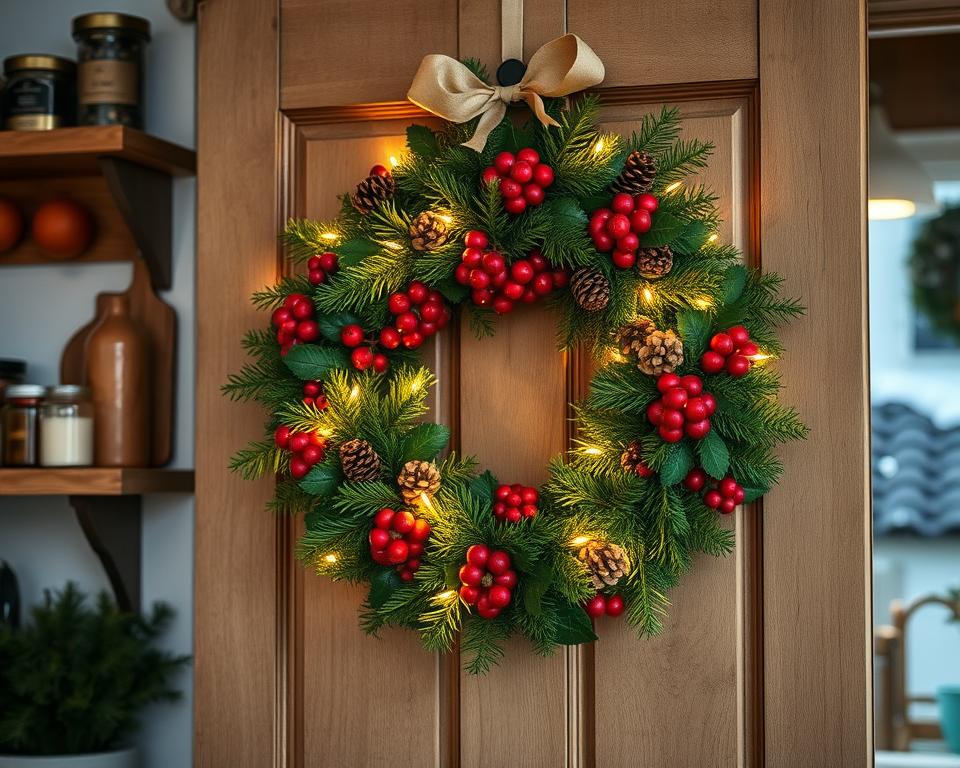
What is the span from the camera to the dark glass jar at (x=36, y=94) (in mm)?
1507

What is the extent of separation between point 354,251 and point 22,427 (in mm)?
543

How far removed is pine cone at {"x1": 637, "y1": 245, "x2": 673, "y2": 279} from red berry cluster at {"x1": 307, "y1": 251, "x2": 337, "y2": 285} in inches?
15.6

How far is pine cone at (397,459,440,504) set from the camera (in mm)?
1316

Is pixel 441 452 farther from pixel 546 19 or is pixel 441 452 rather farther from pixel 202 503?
pixel 546 19

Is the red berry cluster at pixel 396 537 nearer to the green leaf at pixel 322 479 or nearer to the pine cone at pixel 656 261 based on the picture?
the green leaf at pixel 322 479

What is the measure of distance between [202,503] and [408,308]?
0.44 meters

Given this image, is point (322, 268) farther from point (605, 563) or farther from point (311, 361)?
point (605, 563)

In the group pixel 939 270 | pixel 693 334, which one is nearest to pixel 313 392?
pixel 693 334

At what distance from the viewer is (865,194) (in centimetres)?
140

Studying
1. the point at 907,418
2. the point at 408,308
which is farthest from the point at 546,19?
the point at 907,418

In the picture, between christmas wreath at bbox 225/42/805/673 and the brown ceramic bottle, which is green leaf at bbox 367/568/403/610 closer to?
christmas wreath at bbox 225/42/805/673

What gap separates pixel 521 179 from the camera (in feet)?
4.33

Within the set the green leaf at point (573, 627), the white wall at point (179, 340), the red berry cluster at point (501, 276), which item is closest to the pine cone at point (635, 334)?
the red berry cluster at point (501, 276)

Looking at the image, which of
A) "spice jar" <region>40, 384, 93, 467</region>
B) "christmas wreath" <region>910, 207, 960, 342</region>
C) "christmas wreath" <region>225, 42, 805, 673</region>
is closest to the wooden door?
"christmas wreath" <region>225, 42, 805, 673</region>
